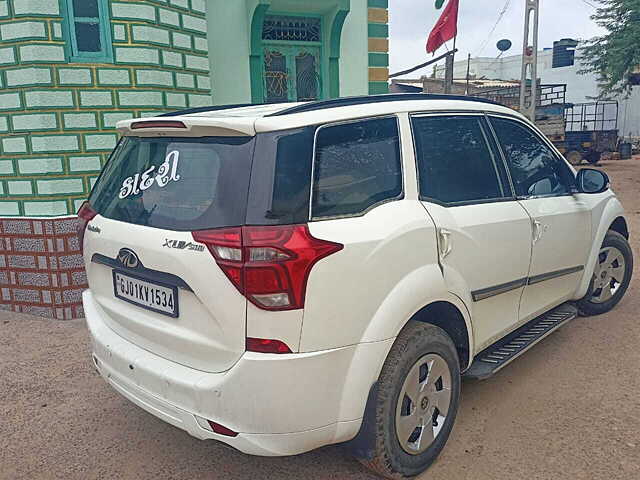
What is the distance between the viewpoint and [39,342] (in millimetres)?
4707

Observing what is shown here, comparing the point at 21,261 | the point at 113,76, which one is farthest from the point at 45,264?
the point at 113,76

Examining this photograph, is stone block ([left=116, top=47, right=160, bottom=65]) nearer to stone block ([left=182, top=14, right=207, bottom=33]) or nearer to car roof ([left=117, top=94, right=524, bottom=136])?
stone block ([left=182, top=14, right=207, bottom=33])

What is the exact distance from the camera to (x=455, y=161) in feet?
9.86

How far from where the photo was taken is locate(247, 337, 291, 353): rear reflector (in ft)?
6.92

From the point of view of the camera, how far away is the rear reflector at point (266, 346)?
2.11m

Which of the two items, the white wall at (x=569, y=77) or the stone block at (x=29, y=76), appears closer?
the stone block at (x=29, y=76)

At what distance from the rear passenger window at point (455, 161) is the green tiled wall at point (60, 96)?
3.52m

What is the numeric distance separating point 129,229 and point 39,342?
2859 millimetres

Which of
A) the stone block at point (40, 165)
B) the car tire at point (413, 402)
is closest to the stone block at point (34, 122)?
the stone block at point (40, 165)

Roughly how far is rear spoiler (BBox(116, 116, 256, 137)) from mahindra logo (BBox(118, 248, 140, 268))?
566 millimetres

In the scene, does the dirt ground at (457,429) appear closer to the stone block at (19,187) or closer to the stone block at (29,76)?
the stone block at (19,187)

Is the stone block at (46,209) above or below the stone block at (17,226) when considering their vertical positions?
above

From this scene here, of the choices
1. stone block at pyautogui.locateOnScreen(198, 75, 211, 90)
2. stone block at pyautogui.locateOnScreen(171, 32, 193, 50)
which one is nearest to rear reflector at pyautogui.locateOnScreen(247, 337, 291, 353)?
stone block at pyautogui.locateOnScreen(171, 32, 193, 50)

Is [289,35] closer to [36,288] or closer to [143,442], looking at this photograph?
[36,288]
